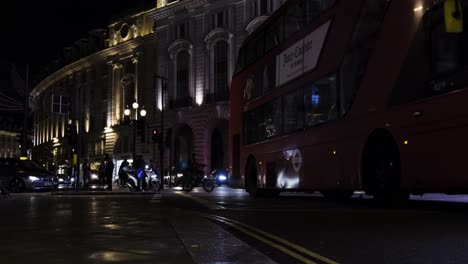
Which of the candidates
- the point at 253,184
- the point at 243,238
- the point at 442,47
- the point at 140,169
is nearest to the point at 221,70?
the point at 140,169

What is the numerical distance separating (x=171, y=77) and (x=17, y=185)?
1178 inches

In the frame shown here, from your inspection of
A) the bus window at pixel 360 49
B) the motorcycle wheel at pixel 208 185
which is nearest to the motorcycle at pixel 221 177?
the motorcycle wheel at pixel 208 185

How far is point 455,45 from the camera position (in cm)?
902

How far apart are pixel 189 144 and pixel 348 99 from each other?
4343 cm

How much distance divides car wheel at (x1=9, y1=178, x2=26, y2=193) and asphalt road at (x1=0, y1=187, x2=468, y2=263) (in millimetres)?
15067

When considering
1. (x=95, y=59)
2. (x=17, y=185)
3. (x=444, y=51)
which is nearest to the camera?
A: (x=444, y=51)

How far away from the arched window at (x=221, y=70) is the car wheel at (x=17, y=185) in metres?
25.4

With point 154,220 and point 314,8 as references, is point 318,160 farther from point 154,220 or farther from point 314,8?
point 154,220

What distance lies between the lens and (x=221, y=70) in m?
49.9

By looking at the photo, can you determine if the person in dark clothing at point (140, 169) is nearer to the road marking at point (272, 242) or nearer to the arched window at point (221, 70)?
the road marking at point (272, 242)

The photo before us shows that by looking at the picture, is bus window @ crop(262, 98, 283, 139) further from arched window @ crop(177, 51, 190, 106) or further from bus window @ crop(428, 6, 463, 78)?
arched window @ crop(177, 51, 190, 106)

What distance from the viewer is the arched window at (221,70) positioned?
49094 millimetres

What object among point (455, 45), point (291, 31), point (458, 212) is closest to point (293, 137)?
point (291, 31)

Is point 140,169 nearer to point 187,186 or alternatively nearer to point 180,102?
point 187,186
